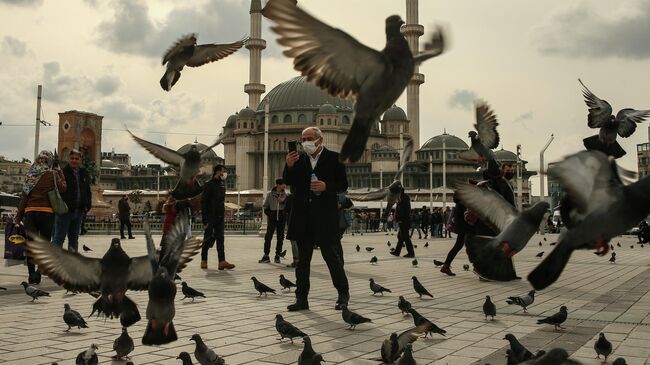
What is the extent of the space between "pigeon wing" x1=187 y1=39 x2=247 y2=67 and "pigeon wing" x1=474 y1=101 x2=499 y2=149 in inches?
59.6

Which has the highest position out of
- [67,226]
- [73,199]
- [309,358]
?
[73,199]

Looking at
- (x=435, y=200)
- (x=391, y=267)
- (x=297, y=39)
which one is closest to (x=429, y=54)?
(x=297, y=39)

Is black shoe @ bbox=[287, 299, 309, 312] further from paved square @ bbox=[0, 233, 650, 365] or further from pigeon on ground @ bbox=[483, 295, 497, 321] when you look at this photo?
pigeon on ground @ bbox=[483, 295, 497, 321]

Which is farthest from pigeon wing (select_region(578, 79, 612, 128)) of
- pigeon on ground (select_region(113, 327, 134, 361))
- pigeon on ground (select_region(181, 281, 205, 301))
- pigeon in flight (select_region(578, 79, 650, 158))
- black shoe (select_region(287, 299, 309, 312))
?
pigeon on ground (select_region(181, 281, 205, 301))

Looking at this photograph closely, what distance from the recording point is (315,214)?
7.24 metres

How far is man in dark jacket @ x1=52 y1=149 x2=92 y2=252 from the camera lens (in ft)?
33.9

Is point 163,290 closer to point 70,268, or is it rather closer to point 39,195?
point 70,268

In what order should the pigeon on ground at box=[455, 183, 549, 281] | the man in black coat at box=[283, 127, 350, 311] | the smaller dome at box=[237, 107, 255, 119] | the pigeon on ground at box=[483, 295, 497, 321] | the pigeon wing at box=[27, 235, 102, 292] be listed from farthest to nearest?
the smaller dome at box=[237, 107, 255, 119] → the man in black coat at box=[283, 127, 350, 311] → the pigeon on ground at box=[483, 295, 497, 321] → the pigeon wing at box=[27, 235, 102, 292] → the pigeon on ground at box=[455, 183, 549, 281]

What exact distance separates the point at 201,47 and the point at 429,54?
1775 mm

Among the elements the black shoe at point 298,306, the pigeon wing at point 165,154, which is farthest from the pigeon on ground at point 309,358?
the black shoe at point 298,306

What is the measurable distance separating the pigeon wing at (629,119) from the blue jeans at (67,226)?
903 cm

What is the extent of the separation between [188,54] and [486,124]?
183cm

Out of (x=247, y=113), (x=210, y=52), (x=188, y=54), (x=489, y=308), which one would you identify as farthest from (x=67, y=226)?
(x=247, y=113)

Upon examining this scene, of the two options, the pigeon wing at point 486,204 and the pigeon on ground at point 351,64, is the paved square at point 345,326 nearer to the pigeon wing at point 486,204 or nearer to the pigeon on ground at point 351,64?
the pigeon wing at point 486,204
